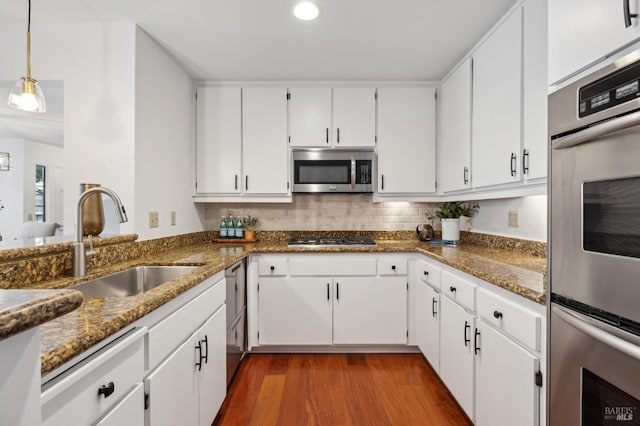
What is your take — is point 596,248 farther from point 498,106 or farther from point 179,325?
point 179,325

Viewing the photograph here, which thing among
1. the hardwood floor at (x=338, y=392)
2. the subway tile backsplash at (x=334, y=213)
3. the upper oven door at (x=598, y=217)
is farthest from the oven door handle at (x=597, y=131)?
the subway tile backsplash at (x=334, y=213)

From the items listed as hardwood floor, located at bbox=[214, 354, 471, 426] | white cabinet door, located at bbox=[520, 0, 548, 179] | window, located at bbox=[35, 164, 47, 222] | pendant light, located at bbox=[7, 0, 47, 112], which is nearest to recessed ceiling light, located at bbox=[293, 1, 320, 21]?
white cabinet door, located at bbox=[520, 0, 548, 179]

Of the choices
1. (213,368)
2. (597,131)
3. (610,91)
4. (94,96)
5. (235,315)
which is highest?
(94,96)

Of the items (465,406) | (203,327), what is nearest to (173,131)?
(203,327)

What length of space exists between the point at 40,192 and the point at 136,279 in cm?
646

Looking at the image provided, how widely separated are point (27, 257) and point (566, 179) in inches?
79.4

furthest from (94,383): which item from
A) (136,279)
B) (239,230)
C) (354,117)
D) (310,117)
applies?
(354,117)

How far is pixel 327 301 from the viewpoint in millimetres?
2707

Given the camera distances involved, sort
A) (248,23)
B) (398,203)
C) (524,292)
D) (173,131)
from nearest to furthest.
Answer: (524,292)
(248,23)
(173,131)
(398,203)

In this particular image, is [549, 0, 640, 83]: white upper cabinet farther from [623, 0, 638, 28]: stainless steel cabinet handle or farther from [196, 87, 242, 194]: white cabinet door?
[196, 87, 242, 194]: white cabinet door

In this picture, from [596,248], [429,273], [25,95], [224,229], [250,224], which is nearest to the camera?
[596,248]

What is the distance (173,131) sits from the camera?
103 inches

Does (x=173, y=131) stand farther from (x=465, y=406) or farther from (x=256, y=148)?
(x=465, y=406)

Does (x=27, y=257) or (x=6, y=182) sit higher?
(x=6, y=182)
